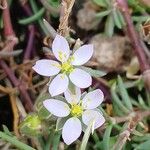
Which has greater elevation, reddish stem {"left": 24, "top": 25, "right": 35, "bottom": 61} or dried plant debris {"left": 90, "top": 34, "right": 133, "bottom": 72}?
reddish stem {"left": 24, "top": 25, "right": 35, "bottom": 61}

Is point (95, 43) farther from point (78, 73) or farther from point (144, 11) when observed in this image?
point (78, 73)

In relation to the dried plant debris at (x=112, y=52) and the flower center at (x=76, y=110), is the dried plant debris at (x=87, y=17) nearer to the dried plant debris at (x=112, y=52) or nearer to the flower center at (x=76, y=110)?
the dried plant debris at (x=112, y=52)

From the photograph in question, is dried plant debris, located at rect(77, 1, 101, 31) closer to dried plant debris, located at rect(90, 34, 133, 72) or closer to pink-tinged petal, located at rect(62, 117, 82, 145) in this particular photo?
dried plant debris, located at rect(90, 34, 133, 72)

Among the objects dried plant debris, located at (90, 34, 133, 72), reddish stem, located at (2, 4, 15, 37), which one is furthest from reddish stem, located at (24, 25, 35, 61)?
dried plant debris, located at (90, 34, 133, 72)

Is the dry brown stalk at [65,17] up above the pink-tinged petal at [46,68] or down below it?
above

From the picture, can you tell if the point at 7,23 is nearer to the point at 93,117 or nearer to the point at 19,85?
the point at 19,85

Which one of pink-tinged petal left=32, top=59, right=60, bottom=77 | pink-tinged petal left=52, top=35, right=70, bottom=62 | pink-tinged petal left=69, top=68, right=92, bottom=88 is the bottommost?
pink-tinged petal left=69, top=68, right=92, bottom=88

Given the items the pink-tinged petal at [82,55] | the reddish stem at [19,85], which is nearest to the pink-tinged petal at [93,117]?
the pink-tinged petal at [82,55]
